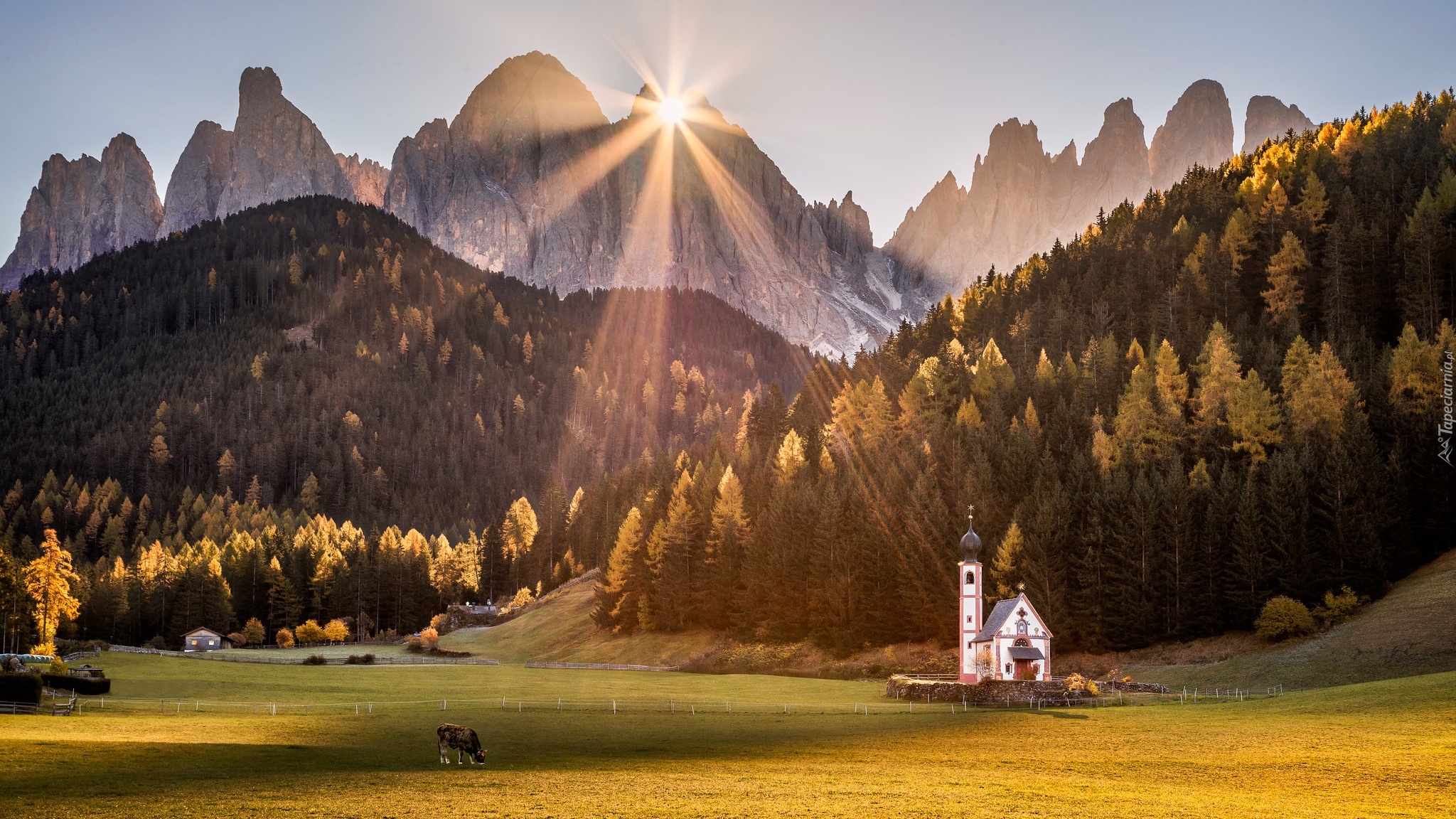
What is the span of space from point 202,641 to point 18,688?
8479 centimetres

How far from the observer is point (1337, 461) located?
79250 mm

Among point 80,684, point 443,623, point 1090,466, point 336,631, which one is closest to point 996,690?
point 1090,466

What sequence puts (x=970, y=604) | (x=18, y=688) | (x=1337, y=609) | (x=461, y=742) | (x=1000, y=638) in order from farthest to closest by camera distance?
(x=970, y=604) < (x=1337, y=609) < (x=1000, y=638) < (x=18, y=688) < (x=461, y=742)

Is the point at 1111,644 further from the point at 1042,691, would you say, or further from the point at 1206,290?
the point at 1206,290

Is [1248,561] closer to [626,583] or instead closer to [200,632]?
[626,583]

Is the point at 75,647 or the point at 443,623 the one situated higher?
the point at 443,623

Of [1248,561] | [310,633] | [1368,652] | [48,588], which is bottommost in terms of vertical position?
[310,633]

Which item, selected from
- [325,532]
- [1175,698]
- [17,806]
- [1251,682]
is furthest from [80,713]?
[325,532]

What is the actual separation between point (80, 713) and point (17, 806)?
29963 mm

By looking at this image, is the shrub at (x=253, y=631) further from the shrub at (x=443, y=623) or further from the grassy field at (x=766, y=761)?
the grassy field at (x=766, y=761)

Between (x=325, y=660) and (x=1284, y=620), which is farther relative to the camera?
(x=325, y=660)

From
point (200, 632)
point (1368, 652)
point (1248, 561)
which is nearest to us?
point (1368, 652)

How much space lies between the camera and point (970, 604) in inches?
2862

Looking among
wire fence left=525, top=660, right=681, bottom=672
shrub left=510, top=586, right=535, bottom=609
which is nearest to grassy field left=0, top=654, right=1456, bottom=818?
wire fence left=525, top=660, right=681, bottom=672
